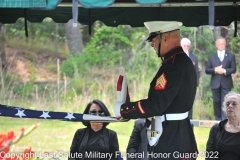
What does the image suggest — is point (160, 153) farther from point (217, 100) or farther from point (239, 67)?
point (239, 67)

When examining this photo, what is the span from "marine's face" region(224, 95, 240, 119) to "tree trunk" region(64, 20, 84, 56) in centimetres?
1068

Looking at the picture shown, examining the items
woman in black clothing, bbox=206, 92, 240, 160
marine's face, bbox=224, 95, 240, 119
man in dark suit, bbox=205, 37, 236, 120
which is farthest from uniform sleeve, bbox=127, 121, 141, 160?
man in dark suit, bbox=205, 37, 236, 120

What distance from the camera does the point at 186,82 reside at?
4.82m

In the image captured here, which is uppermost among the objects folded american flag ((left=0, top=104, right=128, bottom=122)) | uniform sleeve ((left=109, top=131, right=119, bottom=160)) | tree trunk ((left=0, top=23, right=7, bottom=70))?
tree trunk ((left=0, top=23, right=7, bottom=70))

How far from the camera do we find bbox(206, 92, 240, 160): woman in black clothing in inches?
234

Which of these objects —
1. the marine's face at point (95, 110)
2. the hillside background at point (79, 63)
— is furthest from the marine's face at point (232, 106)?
the hillside background at point (79, 63)

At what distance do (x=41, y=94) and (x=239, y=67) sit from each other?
4.21 m

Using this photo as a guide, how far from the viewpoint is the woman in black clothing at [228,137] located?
19.5ft

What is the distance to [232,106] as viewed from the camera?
20.2 feet

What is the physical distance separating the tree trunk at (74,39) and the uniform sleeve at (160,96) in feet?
39.2

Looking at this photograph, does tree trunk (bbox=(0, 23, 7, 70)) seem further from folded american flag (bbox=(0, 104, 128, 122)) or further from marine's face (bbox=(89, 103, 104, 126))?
folded american flag (bbox=(0, 104, 128, 122))

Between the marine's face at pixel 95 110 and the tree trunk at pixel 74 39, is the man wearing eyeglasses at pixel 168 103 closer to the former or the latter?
the marine's face at pixel 95 110

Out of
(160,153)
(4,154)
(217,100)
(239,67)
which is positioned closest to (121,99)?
(160,153)

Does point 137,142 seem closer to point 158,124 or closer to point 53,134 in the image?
point 158,124
